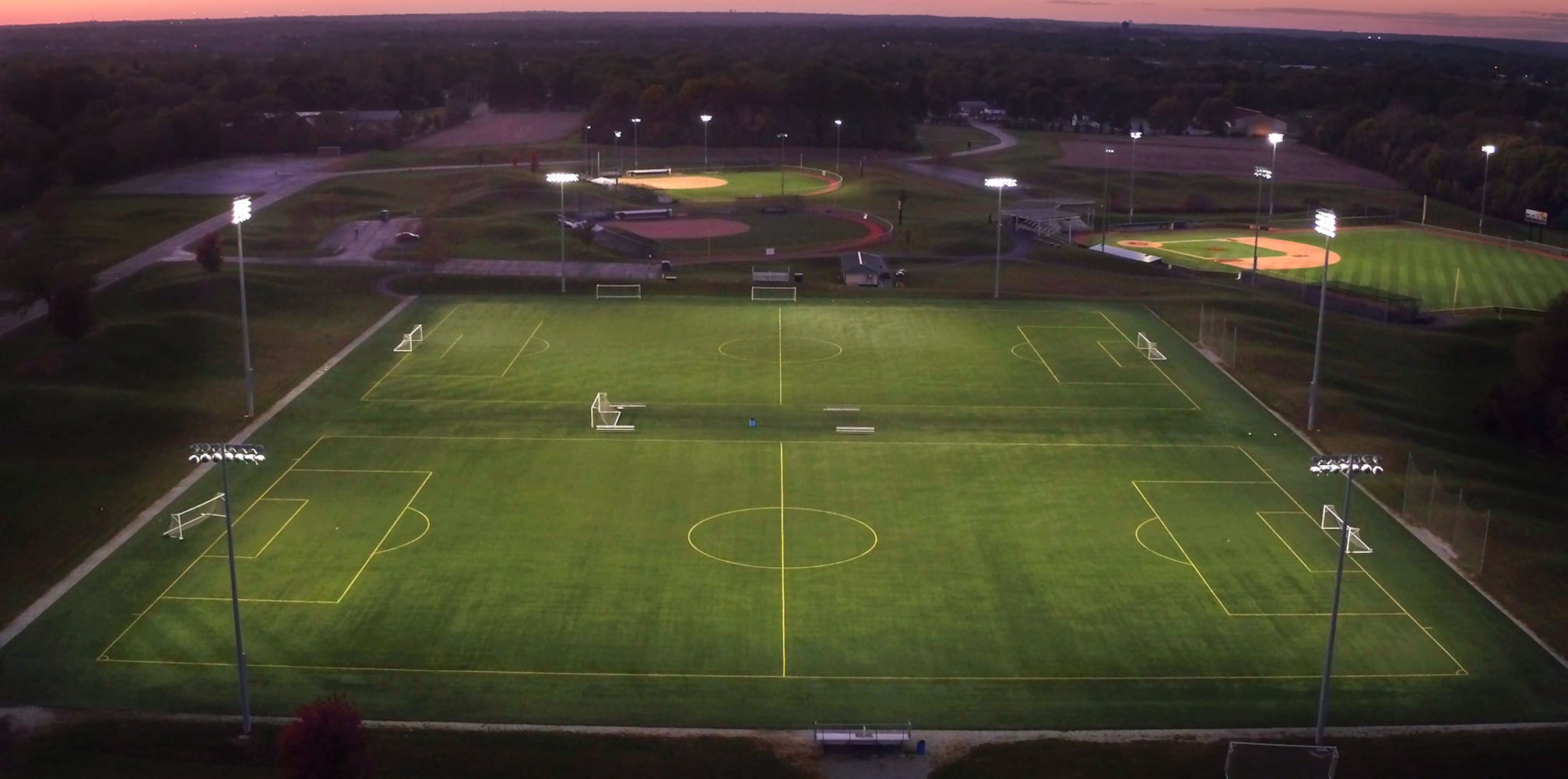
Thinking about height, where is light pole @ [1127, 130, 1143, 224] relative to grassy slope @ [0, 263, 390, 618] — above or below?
above

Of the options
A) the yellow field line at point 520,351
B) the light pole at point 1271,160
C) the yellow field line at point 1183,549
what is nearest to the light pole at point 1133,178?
the light pole at point 1271,160

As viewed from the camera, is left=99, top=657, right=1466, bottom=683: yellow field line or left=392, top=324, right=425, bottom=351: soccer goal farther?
left=392, top=324, right=425, bottom=351: soccer goal

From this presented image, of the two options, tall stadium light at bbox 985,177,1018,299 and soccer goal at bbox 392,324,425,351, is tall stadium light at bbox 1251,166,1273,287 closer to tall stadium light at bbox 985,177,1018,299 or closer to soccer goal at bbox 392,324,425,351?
tall stadium light at bbox 985,177,1018,299

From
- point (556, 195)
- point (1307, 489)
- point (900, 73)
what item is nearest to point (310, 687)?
point (1307, 489)

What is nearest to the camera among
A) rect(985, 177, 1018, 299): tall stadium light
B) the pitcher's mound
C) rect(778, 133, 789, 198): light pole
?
rect(985, 177, 1018, 299): tall stadium light

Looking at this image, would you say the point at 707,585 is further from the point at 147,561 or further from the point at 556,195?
the point at 556,195

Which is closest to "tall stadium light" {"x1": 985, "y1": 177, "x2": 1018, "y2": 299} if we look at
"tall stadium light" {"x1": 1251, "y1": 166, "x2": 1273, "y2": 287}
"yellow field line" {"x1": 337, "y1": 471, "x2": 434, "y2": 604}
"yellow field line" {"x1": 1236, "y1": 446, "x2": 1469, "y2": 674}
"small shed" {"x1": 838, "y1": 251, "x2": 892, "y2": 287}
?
"small shed" {"x1": 838, "y1": 251, "x2": 892, "y2": 287}
